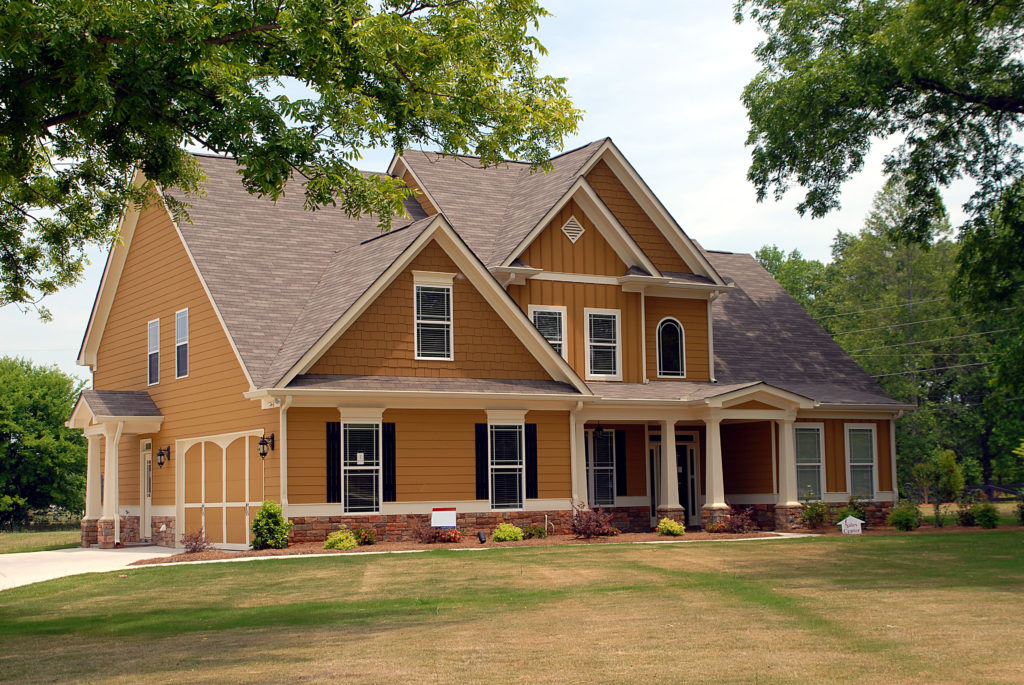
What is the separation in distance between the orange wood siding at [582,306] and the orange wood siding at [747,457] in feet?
12.6

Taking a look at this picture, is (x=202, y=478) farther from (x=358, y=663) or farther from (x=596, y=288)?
(x=358, y=663)

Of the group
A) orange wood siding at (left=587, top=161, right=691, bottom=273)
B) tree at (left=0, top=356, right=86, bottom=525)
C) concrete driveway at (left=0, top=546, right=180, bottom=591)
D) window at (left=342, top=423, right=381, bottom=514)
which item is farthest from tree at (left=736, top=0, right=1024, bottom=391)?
tree at (left=0, top=356, right=86, bottom=525)

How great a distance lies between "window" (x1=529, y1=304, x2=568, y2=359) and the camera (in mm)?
28094

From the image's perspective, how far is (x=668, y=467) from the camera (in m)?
27.9

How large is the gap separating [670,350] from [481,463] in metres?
7.43

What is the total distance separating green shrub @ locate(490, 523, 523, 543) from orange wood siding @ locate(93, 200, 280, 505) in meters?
4.83

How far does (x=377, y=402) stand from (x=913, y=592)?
12.6 meters

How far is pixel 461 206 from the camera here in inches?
1196

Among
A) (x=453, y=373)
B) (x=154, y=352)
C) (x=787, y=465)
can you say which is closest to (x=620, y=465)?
(x=787, y=465)

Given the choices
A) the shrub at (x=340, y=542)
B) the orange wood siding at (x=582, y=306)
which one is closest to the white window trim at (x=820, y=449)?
the orange wood siding at (x=582, y=306)

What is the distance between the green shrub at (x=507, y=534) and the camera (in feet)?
80.2

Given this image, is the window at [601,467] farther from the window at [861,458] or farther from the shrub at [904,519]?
the window at [861,458]

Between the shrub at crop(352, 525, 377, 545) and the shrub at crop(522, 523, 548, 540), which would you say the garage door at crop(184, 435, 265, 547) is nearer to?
the shrub at crop(352, 525, 377, 545)

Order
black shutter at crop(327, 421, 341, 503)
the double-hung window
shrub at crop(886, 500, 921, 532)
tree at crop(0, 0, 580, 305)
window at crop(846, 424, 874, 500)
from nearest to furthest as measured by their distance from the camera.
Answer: tree at crop(0, 0, 580, 305), black shutter at crop(327, 421, 341, 503), the double-hung window, shrub at crop(886, 500, 921, 532), window at crop(846, 424, 874, 500)
